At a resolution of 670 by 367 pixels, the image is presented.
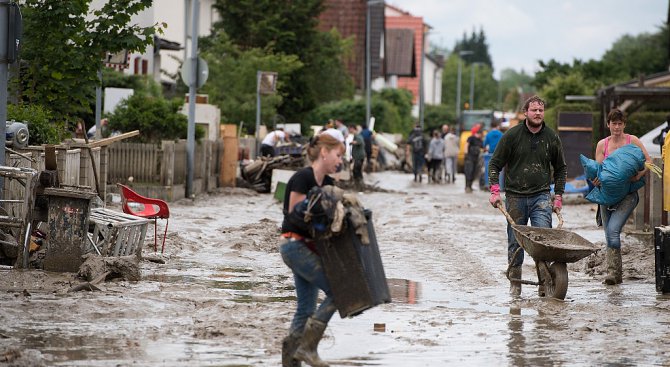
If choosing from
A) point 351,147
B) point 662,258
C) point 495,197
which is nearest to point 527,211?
point 495,197

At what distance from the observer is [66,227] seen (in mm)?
12898

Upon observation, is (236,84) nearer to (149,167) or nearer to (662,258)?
(149,167)

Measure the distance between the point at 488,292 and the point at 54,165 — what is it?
4620mm

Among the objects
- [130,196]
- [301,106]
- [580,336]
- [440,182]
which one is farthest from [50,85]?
[301,106]

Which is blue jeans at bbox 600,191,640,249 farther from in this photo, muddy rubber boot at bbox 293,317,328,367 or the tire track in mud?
muddy rubber boot at bbox 293,317,328,367

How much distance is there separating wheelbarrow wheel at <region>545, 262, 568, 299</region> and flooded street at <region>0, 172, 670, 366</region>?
0.46ft

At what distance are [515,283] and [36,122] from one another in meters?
6.90

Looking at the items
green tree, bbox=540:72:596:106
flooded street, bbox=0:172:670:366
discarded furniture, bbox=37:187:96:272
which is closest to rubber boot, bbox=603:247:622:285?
flooded street, bbox=0:172:670:366

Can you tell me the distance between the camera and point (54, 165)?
45.5 ft

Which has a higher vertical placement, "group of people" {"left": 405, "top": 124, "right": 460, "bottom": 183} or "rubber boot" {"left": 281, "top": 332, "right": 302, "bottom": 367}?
"group of people" {"left": 405, "top": 124, "right": 460, "bottom": 183}

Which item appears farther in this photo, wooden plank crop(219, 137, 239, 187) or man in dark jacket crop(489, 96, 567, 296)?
wooden plank crop(219, 137, 239, 187)

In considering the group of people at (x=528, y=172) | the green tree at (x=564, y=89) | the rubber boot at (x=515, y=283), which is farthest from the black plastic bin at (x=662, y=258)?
the green tree at (x=564, y=89)

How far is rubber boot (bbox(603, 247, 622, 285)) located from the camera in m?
13.8

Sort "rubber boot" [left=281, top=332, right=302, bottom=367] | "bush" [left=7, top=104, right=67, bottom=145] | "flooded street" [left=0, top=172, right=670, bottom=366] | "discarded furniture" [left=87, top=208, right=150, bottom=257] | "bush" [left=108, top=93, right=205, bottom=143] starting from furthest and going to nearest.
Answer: "bush" [left=108, top=93, right=205, bottom=143], "bush" [left=7, top=104, right=67, bottom=145], "discarded furniture" [left=87, top=208, right=150, bottom=257], "flooded street" [left=0, top=172, right=670, bottom=366], "rubber boot" [left=281, top=332, right=302, bottom=367]
